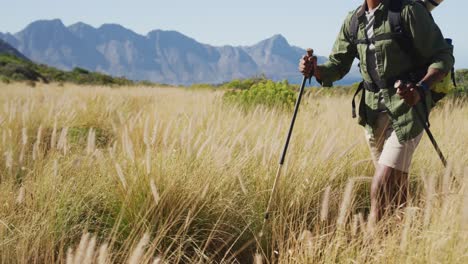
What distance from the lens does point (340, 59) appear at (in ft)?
11.4

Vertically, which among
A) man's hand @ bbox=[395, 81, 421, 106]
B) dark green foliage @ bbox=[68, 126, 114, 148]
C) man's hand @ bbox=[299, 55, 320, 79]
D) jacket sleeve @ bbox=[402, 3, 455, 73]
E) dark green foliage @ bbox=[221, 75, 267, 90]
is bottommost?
dark green foliage @ bbox=[68, 126, 114, 148]

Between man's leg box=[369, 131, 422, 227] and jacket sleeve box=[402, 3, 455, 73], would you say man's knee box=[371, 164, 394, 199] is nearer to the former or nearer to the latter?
man's leg box=[369, 131, 422, 227]

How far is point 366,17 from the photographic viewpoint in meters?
3.06

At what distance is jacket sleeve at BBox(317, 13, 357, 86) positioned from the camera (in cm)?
337

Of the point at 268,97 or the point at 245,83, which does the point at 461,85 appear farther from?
the point at 268,97

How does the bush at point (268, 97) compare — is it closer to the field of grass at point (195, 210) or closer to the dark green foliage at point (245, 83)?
the field of grass at point (195, 210)

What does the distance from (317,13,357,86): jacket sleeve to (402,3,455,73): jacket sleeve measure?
0.61 metres

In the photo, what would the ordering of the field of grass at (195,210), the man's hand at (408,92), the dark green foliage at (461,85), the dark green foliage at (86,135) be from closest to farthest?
the field of grass at (195,210) < the man's hand at (408,92) < the dark green foliage at (86,135) < the dark green foliage at (461,85)

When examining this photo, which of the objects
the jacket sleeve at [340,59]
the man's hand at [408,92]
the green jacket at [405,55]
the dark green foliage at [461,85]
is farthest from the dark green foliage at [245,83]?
the man's hand at [408,92]

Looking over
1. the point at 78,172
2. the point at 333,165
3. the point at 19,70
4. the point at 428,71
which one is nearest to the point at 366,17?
the point at 428,71

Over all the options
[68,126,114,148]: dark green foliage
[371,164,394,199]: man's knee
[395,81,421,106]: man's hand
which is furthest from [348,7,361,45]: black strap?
[68,126,114,148]: dark green foliage

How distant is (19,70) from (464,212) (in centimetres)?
3330

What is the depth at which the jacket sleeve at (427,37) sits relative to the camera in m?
2.72

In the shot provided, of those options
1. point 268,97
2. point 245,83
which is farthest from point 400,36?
point 245,83
